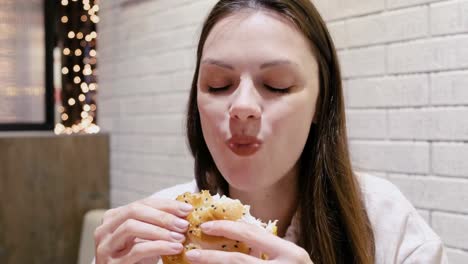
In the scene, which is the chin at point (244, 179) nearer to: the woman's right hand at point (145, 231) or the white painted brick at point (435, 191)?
the woman's right hand at point (145, 231)

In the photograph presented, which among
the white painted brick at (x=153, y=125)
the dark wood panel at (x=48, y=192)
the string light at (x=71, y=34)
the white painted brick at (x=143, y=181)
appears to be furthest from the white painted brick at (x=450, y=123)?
the string light at (x=71, y=34)

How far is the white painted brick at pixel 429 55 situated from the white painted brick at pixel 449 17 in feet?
0.09

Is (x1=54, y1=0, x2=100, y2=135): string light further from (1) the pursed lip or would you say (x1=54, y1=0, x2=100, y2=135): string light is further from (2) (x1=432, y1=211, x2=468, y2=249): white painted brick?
(1) the pursed lip

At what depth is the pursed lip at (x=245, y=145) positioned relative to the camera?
1000 mm

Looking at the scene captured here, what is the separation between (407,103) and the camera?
5.99 ft

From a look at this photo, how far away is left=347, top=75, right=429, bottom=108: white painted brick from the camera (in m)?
1.79

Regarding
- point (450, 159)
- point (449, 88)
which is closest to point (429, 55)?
point (449, 88)

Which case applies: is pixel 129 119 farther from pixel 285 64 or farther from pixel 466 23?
pixel 285 64

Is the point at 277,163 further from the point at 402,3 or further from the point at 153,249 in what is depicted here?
the point at 402,3

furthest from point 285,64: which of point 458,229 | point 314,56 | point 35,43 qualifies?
point 35,43

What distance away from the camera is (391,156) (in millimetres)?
1896

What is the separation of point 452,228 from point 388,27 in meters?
0.71

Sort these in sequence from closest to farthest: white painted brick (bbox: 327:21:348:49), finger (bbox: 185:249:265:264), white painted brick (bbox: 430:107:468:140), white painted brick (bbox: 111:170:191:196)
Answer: finger (bbox: 185:249:265:264)
white painted brick (bbox: 430:107:468:140)
white painted brick (bbox: 327:21:348:49)
white painted brick (bbox: 111:170:191:196)

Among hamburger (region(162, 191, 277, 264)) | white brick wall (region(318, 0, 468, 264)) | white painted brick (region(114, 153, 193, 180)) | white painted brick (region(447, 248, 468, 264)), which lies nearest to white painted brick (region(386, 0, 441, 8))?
white brick wall (region(318, 0, 468, 264))
